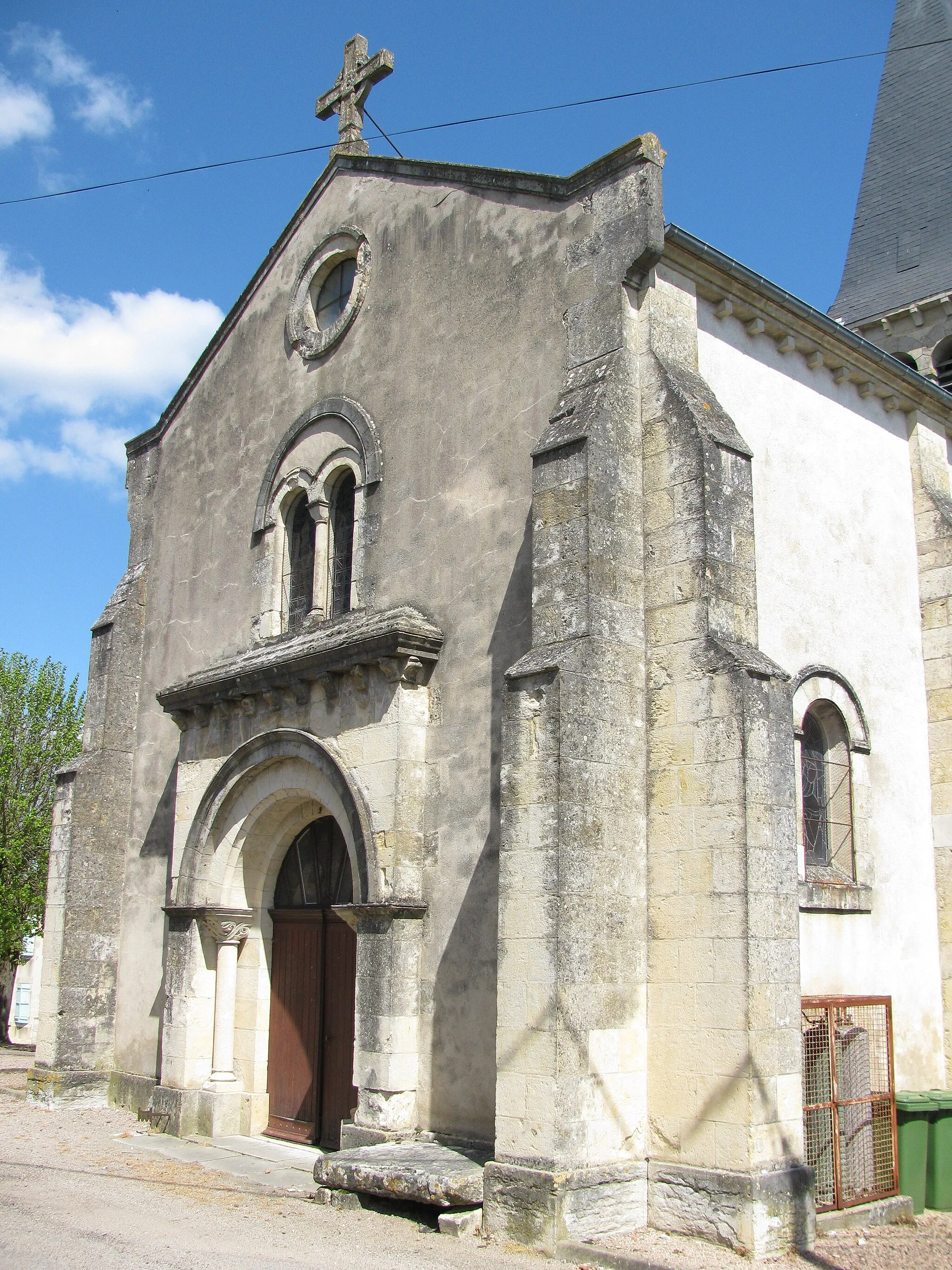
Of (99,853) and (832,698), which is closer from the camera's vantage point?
(832,698)

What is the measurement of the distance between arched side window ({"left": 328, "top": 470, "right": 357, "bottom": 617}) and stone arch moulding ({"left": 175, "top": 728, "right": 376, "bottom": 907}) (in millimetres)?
1370

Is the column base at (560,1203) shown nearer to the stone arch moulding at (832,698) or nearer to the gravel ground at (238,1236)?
the gravel ground at (238,1236)

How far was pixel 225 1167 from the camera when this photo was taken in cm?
959

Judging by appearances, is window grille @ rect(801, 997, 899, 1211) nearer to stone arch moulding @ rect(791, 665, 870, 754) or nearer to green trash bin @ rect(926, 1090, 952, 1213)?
green trash bin @ rect(926, 1090, 952, 1213)

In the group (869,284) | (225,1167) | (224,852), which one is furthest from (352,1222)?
(869,284)

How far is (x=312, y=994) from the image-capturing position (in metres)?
10.8

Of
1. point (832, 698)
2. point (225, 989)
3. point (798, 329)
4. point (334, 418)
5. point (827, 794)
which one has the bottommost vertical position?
point (225, 989)

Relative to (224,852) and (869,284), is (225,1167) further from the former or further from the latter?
(869,284)

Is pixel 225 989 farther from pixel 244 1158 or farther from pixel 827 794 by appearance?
pixel 827 794

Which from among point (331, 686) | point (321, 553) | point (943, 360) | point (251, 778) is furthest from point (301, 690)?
point (943, 360)

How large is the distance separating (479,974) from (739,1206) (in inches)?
94.0

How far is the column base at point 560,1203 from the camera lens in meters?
7.02

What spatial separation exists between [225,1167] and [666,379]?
7055 mm

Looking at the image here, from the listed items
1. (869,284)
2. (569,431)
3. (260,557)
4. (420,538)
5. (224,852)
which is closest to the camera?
(569,431)
